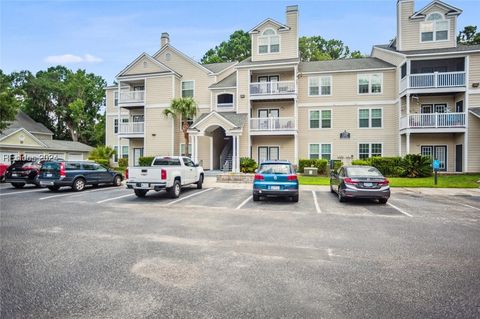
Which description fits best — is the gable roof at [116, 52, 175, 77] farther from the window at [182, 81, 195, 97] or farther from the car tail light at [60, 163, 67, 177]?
the car tail light at [60, 163, 67, 177]

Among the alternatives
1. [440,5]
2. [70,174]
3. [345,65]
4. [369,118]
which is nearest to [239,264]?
[70,174]

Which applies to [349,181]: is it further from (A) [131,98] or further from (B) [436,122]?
(A) [131,98]

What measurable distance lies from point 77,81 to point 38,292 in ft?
202

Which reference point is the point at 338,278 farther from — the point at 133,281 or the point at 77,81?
the point at 77,81

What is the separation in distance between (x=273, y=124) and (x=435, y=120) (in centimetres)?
1229

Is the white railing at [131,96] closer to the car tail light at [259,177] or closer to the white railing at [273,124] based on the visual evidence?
the white railing at [273,124]

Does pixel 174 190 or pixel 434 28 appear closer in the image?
pixel 174 190

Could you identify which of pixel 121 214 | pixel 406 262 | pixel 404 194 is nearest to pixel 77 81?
pixel 121 214

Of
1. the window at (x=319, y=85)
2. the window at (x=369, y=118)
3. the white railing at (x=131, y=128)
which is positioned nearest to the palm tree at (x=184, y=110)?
the white railing at (x=131, y=128)

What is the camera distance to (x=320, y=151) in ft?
82.7

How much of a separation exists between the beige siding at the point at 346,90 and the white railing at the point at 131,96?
1556 centimetres

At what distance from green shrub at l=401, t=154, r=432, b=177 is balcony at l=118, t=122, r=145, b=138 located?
23438 millimetres

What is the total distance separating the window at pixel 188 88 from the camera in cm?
2800

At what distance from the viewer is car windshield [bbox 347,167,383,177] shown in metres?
11.2
